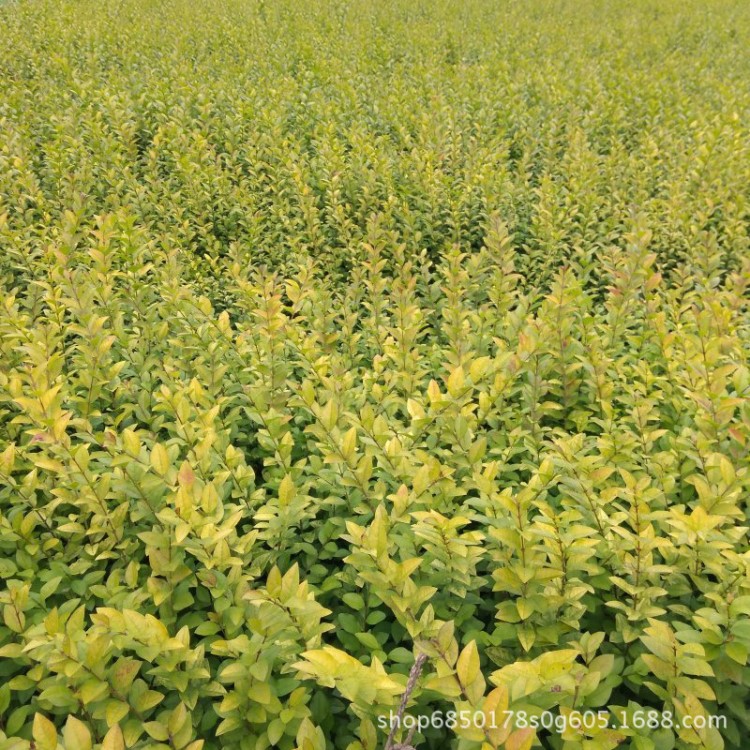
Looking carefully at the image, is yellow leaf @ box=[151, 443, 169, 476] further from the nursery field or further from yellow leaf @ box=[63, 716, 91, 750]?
yellow leaf @ box=[63, 716, 91, 750]

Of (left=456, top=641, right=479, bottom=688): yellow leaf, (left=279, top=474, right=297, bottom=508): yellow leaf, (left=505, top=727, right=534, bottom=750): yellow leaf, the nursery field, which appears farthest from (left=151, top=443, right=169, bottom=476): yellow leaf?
(left=505, top=727, right=534, bottom=750): yellow leaf

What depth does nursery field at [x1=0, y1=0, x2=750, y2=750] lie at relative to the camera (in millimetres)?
1406

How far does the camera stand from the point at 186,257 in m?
3.99

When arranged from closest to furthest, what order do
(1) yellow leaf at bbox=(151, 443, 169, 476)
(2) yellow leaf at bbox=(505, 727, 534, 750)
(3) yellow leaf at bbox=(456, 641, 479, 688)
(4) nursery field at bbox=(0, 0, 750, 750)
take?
(2) yellow leaf at bbox=(505, 727, 534, 750)
(3) yellow leaf at bbox=(456, 641, 479, 688)
(4) nursery field at bbox=(0, 0, 750, 750)
(1) yellow leaf at bbox=(151, 443, 169, 476)

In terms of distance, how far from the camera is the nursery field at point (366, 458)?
1406 millimetres

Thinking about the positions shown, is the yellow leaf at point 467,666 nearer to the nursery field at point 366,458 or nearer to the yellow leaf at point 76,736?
the nursery field at point 366,458

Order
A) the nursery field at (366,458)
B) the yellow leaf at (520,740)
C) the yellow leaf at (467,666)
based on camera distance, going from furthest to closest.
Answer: the nursery field at (366,458) → the yellow leaf at (467,666) → the yellow leaf at (520,740)

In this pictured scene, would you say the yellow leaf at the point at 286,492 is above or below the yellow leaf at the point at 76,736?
above

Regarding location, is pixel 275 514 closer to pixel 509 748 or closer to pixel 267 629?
pixel 267 629

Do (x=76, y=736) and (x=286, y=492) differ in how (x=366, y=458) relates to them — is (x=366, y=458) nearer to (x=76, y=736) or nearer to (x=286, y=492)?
(x=286, y=492)

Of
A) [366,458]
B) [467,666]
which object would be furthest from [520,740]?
[366,458]

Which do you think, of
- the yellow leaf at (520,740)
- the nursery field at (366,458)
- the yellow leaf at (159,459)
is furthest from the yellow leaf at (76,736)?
the yellow leaf at (520,740)

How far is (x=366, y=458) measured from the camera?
1.87 meters

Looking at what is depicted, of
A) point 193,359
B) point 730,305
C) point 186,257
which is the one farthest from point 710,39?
point 193,359
